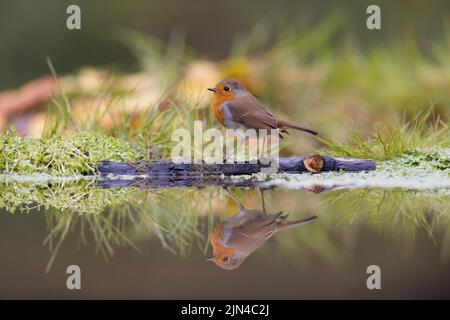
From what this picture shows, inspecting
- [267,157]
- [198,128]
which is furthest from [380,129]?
[198,128]

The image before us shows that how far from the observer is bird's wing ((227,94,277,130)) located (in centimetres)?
352

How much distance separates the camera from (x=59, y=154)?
11.4 ft

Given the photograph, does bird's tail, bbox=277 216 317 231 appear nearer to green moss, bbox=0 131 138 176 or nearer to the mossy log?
the mossy log

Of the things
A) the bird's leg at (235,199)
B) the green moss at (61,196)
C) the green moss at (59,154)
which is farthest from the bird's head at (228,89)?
the green moss at (61,196)

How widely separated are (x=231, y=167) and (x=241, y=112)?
0.91ft

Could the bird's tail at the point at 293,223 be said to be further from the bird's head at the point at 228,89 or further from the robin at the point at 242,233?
the bird's head at the point at 228,89

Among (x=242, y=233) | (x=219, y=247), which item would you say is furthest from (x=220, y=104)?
(x=219, y=247)

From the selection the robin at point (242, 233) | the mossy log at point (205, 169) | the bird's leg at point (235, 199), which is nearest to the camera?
the robin at point (242, 233)

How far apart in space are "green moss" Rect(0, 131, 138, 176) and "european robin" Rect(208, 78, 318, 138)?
1.68 ft

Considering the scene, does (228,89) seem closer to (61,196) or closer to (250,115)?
(250,115)

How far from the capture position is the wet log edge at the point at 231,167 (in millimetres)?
3387

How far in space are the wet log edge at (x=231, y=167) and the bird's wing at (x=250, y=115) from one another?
185mm

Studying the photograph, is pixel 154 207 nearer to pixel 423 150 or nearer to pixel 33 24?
pixel 423 150

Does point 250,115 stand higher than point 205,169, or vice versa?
point 250,115
